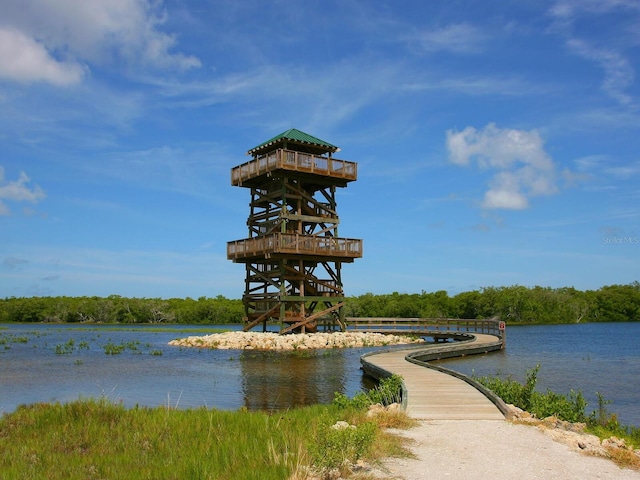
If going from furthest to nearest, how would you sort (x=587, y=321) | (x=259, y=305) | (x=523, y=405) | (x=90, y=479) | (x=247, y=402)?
1. (x=587, y=321)
2. (x=259, y=305)
3. (x=247, y=402)
4. (x=523, y=405)
5. (x=90, y=479)

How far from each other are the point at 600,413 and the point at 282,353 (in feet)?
60.2

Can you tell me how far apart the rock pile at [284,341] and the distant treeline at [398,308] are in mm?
49846

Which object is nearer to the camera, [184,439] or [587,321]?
[184,439]

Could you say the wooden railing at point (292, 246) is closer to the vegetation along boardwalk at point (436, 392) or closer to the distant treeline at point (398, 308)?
the vegetation along boardwalk at point (436, 392)

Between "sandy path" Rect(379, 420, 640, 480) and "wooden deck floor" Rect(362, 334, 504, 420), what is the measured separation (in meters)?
1.17

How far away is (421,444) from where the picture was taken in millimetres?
9242

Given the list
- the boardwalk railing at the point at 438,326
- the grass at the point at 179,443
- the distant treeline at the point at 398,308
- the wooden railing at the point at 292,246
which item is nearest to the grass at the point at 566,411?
the grass at the point at 179,443

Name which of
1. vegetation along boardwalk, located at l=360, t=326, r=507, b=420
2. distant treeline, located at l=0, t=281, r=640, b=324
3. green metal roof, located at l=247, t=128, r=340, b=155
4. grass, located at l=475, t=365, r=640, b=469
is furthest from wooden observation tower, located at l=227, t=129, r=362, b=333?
distant treeline, located at l=0, t=281, r=640, b=324

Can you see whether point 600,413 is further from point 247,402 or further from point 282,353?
point 282,353

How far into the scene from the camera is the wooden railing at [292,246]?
34.1m

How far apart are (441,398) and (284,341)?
19857 millimetres

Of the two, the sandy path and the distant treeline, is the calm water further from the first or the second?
the distant treeline

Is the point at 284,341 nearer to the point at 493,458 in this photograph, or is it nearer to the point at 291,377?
the point at 291,377

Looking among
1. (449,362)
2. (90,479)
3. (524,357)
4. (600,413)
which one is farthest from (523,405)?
(524,357)
